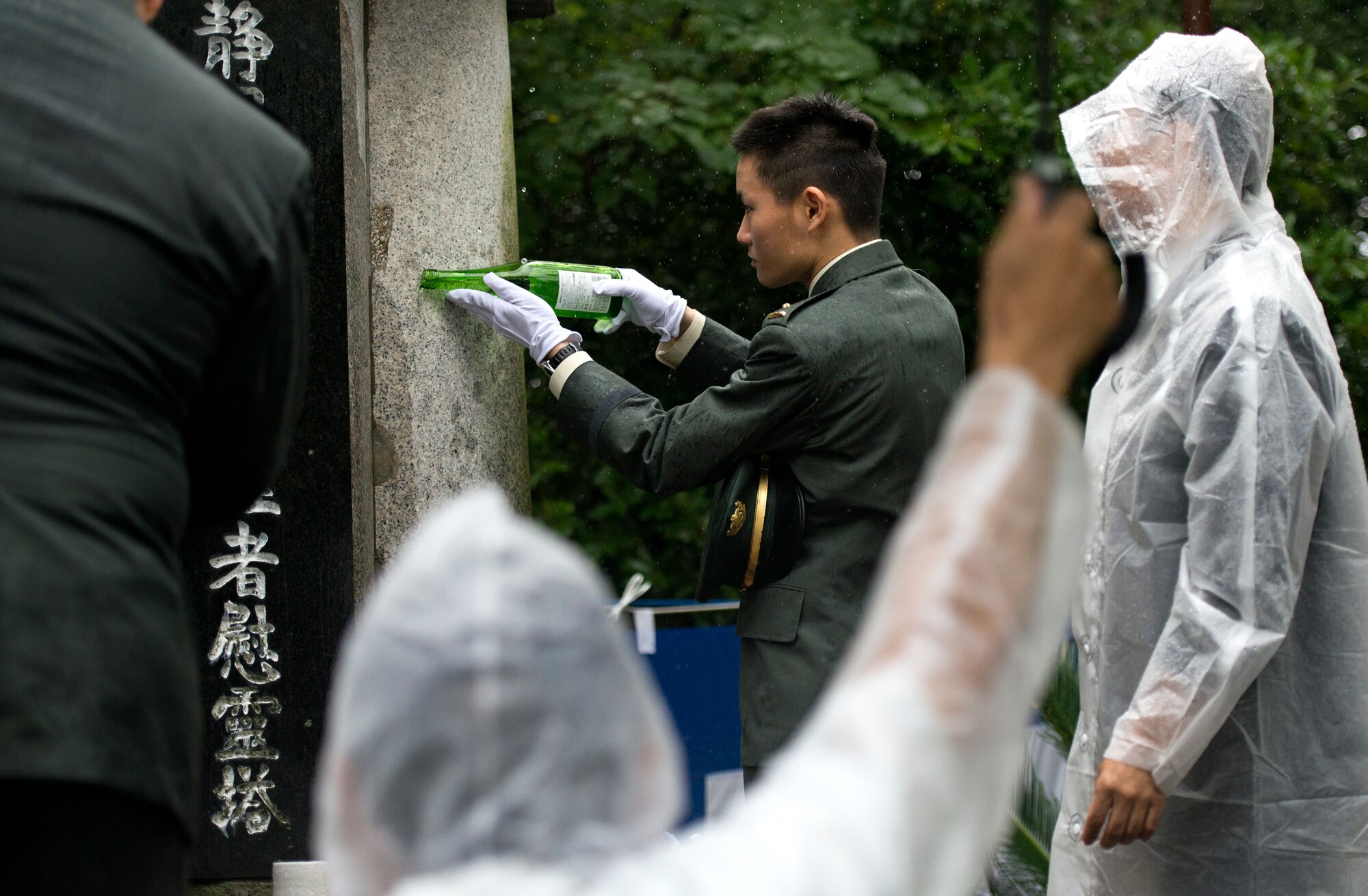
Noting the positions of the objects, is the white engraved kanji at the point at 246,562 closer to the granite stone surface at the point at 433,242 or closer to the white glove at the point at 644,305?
the granite stone surface at the point at 433,242

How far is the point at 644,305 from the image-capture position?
3217mm

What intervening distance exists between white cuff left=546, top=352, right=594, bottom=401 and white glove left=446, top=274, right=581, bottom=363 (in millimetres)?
46

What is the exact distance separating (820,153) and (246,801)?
1.83 m

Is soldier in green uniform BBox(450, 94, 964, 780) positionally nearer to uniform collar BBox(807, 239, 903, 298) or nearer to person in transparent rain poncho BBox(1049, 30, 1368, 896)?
uniform collar BBox(807, 239, 903, 298)

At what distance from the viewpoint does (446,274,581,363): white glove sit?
298 centimetres

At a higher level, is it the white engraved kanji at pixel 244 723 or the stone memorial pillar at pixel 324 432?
the stone memorial pillar at pixel 324 432

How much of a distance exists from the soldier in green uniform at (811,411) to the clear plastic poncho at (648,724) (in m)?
1.66

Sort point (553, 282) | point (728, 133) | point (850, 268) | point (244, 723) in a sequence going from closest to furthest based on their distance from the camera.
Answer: point (244, 723)
point (850, 268)
point (553, 282)
point (728, 133)

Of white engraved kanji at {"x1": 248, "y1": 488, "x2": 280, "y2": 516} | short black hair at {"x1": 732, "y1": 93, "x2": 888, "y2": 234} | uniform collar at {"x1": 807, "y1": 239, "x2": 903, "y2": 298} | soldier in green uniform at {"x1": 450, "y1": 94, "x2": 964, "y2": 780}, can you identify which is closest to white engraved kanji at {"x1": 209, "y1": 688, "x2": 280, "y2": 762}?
white engraved kanji at {"x1": 248, "y1": 488, "x2": 280, "y2": 516}

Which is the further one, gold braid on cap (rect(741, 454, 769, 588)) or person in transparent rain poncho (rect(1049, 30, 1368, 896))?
gold braid on cap (rect(741, 454, 769, 588))

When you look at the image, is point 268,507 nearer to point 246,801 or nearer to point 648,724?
point 246,801

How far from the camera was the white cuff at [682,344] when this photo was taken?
3297 millimetres

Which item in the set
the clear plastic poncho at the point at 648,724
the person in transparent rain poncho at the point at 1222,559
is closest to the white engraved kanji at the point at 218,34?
the person in transparent rain poncho at the point at 1222,559

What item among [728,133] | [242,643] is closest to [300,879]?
[242,643]
